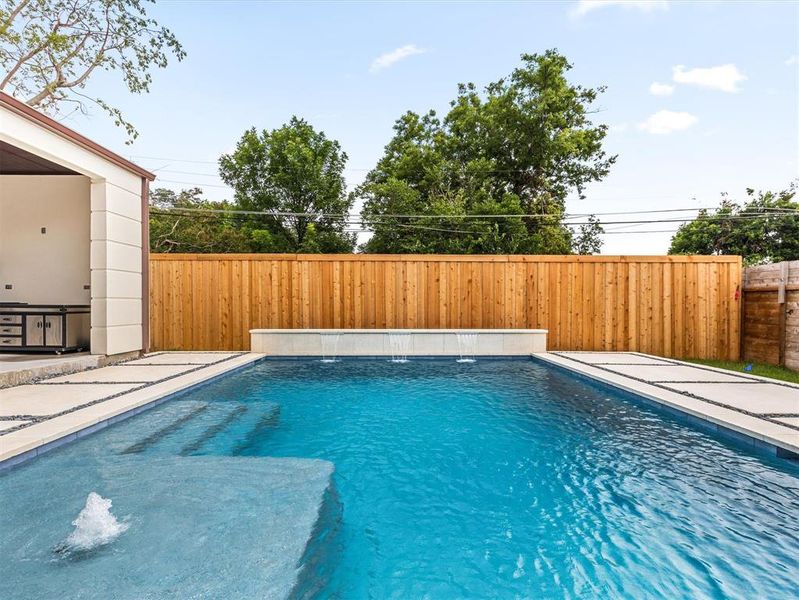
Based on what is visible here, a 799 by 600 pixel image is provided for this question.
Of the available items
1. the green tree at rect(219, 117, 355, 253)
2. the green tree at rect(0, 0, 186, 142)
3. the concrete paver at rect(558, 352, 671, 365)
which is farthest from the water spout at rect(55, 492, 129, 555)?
the green tree at rect(219, 117, 355, 253)

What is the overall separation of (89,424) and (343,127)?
1398 centimetres

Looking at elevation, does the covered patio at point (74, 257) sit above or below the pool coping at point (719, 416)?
above

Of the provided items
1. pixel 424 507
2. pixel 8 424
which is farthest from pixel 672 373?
pixel 8 424

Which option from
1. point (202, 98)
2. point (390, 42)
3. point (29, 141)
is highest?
point (390, 42)

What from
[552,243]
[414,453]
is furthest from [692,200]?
[414,453]

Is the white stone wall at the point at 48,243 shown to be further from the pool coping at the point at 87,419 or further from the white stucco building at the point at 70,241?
the pool coping at the point at 87,419

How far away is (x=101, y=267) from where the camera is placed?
570cm

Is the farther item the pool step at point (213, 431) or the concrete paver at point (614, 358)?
the concrete paver at point (614, 358)

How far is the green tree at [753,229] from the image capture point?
39.1 ft

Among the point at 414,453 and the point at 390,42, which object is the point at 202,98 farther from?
the point at 414,453

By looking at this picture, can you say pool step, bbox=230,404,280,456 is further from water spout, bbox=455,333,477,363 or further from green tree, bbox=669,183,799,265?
green tree, bbox=669,183,799,265

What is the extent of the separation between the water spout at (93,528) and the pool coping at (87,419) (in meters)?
0.79

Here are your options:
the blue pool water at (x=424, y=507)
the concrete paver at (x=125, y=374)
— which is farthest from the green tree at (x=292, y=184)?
the blue pool water at (x=424, y=507)

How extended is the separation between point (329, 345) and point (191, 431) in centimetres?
363
